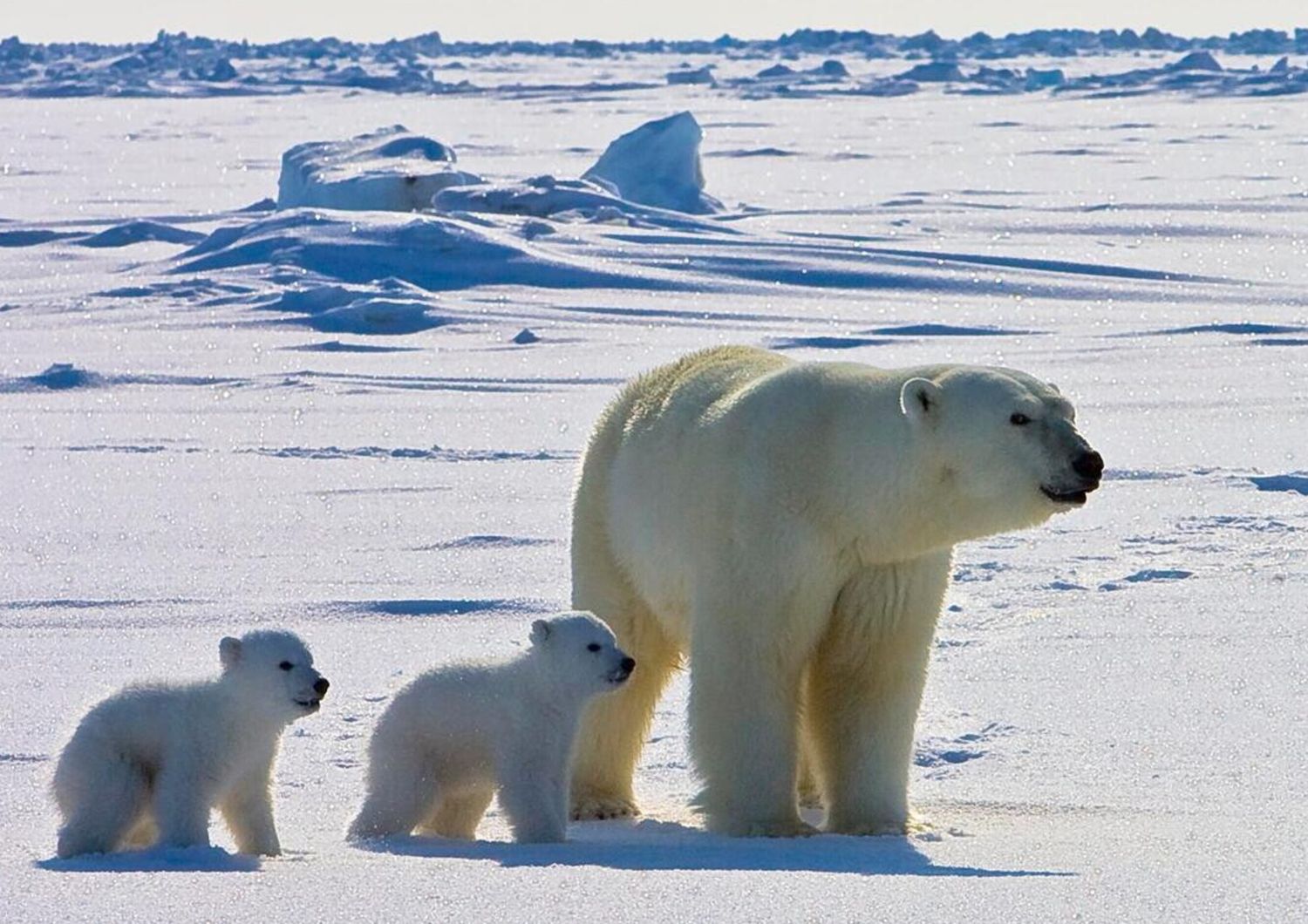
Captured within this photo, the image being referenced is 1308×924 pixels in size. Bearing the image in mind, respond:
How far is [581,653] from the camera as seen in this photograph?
399cm

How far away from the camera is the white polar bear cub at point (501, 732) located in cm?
391

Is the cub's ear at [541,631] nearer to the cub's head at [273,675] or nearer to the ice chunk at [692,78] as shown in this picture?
the cub's head at [273,675]

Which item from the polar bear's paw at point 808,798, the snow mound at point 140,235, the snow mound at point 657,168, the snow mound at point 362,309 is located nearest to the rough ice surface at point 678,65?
the snow mound at point 657,168

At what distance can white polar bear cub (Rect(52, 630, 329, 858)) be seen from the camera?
3607 millimetres

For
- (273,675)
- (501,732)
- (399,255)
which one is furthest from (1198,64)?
(273,675)

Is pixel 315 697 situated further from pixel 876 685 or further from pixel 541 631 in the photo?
pixel 876 685

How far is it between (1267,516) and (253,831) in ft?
13.2

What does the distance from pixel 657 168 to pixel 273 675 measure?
1429cm

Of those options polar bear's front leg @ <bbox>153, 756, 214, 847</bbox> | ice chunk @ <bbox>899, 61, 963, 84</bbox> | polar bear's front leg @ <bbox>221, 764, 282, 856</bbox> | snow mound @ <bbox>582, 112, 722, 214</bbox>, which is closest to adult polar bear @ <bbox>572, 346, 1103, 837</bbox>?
polar bear's front leg @ <bbox>221, 764, 282, 856</bbox>

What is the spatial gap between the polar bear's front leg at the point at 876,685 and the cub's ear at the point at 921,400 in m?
0.33

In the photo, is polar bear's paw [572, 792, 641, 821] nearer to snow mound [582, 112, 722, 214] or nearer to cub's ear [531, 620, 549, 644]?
cub's ear [531, 620, 549, 644]

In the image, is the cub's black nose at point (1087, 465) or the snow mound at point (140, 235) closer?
the cub's black nose at point (1087, 465)

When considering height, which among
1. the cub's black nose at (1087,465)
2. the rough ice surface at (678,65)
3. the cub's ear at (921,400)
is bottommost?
the rough ice surface at (678,65)

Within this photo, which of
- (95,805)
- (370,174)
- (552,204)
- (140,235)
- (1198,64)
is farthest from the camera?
(1198,64)
